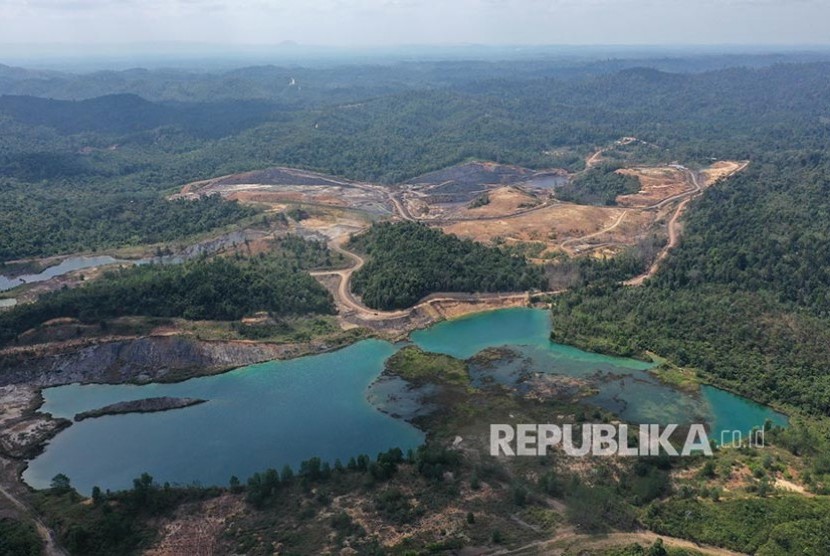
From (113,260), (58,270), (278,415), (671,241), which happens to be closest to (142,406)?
(278,415)

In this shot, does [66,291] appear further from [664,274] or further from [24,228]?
[664,274]

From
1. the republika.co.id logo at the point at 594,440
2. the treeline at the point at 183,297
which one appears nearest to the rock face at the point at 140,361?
the treeline at the point at 183,297

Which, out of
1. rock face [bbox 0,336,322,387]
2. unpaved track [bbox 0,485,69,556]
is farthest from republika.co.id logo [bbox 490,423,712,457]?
unpaved track [bbox 0,485,69,556]

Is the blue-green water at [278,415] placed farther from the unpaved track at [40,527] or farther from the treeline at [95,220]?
the treeline at [95,220]

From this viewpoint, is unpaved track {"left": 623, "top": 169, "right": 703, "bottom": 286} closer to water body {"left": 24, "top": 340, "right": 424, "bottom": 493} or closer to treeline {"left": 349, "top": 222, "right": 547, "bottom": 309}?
treeline {"left": 349, "top": 222, "right": 547, "bottom": 309}

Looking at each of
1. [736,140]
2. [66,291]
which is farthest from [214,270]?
[736,140]
